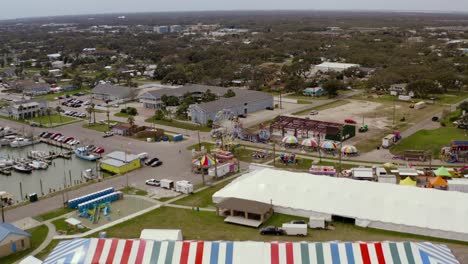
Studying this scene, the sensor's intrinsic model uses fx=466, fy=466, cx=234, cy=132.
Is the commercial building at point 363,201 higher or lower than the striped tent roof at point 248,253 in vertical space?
lower

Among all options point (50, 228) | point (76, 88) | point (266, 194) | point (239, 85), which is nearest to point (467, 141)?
point (266, 194)

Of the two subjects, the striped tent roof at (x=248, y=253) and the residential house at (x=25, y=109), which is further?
the residential house at (x=25, y=109)

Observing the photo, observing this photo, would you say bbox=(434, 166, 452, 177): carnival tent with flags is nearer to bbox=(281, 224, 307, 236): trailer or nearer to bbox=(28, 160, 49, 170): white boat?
bbox=(281, 224, 307, 236): trailer

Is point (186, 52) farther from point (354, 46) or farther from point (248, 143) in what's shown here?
point (248, 143)

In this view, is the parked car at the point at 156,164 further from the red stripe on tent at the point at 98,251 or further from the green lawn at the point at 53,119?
the green lawn at the point at 53,119

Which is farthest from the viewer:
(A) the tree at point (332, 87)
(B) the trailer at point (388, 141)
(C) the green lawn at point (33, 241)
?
(A) the tree at point (332, 87)

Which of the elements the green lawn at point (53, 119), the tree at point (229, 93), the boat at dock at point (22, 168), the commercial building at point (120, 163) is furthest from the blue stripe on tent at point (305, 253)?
the tree at point (229, 93)

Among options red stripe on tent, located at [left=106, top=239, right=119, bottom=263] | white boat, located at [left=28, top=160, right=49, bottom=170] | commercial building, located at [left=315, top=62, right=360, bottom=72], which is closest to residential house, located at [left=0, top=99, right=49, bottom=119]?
white boat, located at [left=28, top=160, right=49, bottom=170]
